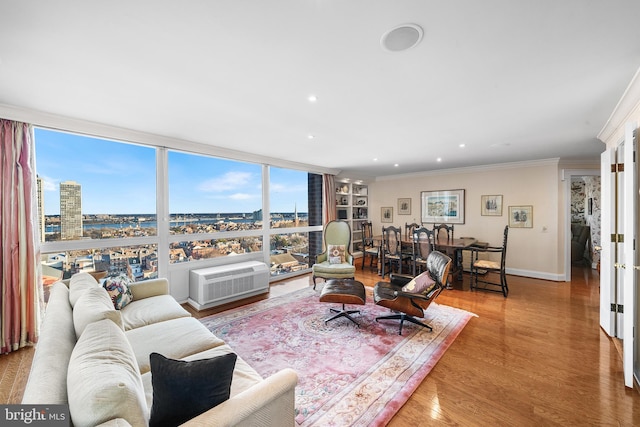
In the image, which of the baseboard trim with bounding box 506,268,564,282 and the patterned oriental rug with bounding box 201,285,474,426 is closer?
the patterned oriental rug with bounding box 201,285,474,426

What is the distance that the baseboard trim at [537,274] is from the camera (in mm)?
4852

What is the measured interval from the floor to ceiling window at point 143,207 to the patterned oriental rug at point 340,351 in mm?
1300

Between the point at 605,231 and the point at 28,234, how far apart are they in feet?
20.1

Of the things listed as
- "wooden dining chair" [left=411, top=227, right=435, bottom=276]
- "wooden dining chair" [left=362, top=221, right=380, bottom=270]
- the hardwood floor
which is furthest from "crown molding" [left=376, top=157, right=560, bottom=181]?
the hardwood floor

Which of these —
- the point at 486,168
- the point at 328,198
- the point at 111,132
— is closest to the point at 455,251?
the point at 486,168

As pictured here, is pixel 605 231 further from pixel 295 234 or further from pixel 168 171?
pixel 168 171

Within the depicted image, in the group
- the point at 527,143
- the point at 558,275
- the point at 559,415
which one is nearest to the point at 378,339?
the point at 559,415

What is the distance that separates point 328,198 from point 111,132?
418 cm

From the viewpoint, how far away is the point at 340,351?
2.54 meters

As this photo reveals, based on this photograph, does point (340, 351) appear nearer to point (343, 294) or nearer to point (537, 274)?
point (343, 294)

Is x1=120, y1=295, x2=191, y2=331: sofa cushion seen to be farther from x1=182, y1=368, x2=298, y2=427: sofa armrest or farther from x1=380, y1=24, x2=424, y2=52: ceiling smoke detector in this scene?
x1=380, y1=24, x2=424, y2=52: ceiling smoke detector

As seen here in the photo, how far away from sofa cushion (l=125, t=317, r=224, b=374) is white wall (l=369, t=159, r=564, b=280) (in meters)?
5.88

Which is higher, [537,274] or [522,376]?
[537,274]

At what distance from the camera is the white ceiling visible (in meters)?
1.30
